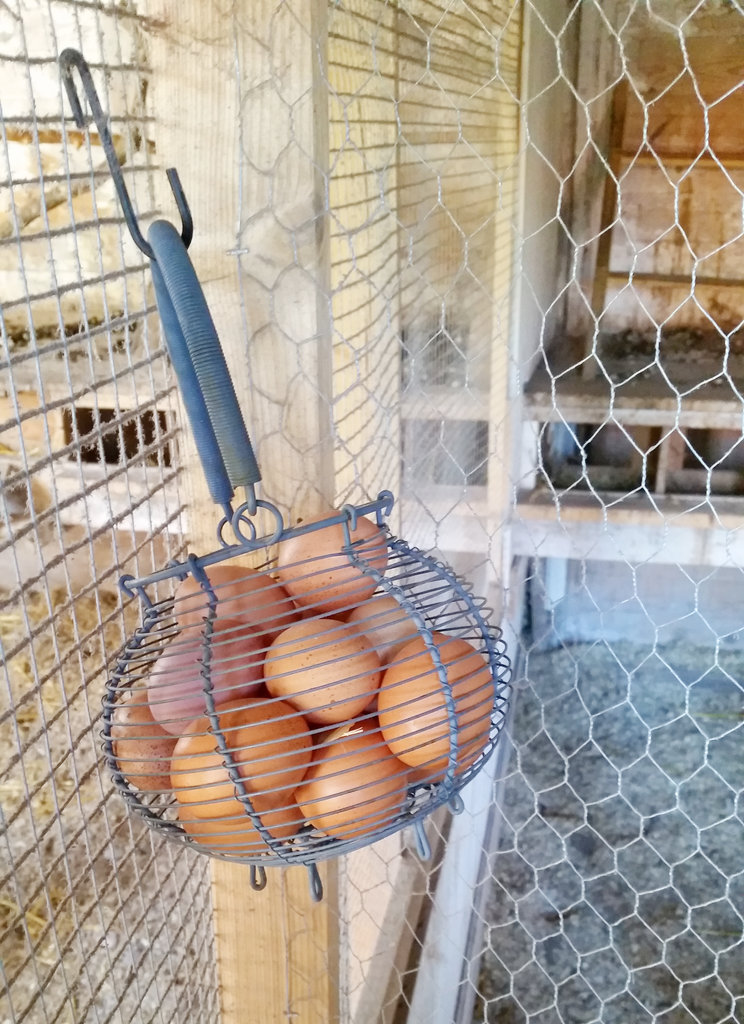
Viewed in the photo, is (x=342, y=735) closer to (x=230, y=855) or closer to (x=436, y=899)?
(x=230, y=855)

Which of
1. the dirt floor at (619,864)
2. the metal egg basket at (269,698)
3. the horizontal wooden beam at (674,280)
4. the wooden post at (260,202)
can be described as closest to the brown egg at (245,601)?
the metal egg basket at (269,698)

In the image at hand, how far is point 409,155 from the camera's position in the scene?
3.25 ft

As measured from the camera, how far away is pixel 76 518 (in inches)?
64.6

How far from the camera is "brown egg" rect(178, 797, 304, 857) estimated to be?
0.48 m

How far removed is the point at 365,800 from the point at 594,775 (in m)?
1.56

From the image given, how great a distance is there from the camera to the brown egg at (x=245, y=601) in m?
0.50

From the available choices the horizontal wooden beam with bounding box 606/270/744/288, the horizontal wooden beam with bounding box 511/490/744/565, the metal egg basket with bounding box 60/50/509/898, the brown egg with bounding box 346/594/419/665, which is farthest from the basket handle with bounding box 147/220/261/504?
the horizontal wooden beam with bounding box 606/270/744/288

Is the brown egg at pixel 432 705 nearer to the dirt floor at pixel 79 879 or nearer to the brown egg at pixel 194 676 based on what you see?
the brown egg at pixel 194 676

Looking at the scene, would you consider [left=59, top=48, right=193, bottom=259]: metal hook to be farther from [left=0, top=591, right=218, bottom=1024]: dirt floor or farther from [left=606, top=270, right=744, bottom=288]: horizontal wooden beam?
[left=606, top=270, right=744, bottom=288]: horizontal wooden beam

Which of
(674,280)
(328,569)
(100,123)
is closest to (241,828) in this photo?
(328,569)

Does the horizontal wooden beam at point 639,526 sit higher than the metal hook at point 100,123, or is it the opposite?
the metal hook at point 100,123

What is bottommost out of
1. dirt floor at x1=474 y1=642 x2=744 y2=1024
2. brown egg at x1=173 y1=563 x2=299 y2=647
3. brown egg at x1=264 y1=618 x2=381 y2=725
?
dirt floor at x1=474 y1=642 x2=744 y2=1024

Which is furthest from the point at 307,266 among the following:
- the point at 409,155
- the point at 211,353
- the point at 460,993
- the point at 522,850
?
the point at 522,850

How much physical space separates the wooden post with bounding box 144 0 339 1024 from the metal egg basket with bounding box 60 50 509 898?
0.13m
